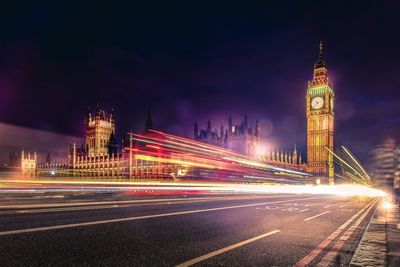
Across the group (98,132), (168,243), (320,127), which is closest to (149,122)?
(98,132)

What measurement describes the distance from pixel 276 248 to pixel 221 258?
1485mm

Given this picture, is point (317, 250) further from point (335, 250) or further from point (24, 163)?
point (24, 163)

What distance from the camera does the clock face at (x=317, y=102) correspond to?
138387mm

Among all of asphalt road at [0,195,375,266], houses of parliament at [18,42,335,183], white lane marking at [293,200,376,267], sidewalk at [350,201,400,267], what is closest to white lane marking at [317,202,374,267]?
asphalt road at [0,195,375,266]

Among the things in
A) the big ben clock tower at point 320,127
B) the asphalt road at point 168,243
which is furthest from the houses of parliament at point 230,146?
the asphalt road at point 168,243

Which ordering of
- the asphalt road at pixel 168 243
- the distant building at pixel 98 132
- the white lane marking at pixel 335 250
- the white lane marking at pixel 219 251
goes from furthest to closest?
the distant building at pixel 98 132 < the white lane marking at pixel 335 250 < the asphalt road at pixel 168 243 < the white lane marking at pixel 219 251

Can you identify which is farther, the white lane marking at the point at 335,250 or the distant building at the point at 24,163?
the distant building at the point at 24,163

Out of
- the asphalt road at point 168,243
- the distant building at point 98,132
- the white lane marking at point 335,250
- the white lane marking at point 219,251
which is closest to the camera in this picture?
the white lane marking at point 219,251

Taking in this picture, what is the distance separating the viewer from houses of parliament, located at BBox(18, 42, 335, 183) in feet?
392

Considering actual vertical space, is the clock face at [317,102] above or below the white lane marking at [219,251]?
above

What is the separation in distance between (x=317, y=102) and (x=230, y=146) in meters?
42.7

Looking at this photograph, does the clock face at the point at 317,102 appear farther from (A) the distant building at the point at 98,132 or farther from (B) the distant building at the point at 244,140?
(A) the distant building at the point at 98,132

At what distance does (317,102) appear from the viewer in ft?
460

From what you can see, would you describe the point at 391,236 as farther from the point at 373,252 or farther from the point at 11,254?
the point at 11,254
